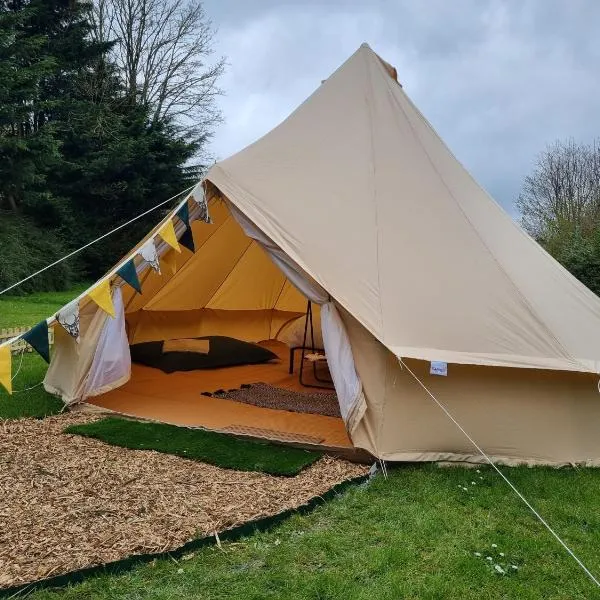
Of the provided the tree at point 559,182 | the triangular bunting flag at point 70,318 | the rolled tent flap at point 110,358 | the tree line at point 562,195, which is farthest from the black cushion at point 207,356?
the tree at point 559,182

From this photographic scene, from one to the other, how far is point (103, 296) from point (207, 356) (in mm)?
2439

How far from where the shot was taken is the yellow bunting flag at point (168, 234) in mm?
4180

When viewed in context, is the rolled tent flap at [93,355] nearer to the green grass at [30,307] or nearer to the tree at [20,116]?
the green grass at [30,307]

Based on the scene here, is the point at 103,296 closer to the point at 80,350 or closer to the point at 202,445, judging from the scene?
the point at 80,350

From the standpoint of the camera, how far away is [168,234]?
166 inches

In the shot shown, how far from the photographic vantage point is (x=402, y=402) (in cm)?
354

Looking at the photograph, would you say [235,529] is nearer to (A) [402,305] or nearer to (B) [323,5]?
(A) [402,305]

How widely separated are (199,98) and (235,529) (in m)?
18.5

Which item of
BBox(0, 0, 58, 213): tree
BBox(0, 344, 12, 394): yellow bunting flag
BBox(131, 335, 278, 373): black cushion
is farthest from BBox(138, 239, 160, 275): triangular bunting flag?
BBox(0, 0, 58, 213): tree

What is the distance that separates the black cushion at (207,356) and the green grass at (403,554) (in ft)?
10.7

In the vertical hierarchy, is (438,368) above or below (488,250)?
below

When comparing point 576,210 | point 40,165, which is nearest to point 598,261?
point 576,210

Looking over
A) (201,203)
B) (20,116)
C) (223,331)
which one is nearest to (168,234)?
(201,203)

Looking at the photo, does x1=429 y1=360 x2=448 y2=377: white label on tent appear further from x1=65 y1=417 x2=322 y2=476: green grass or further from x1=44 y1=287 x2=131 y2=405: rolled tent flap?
x1=44 y1=287 x2=131 y2=405: rolled tent flap
